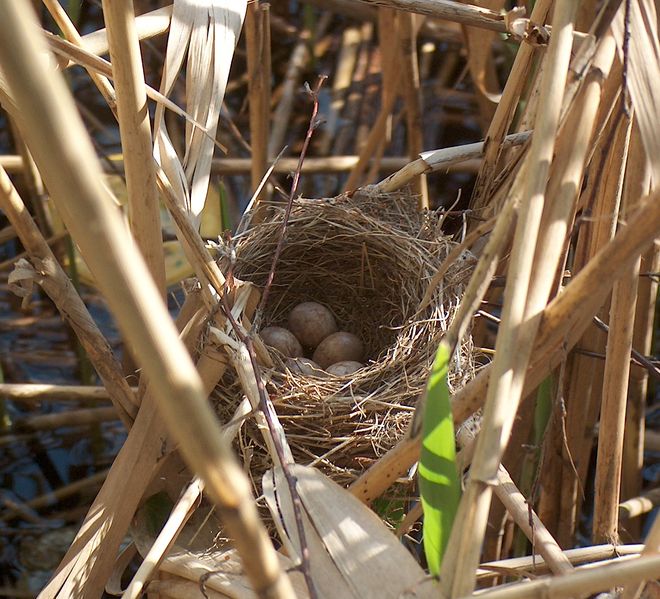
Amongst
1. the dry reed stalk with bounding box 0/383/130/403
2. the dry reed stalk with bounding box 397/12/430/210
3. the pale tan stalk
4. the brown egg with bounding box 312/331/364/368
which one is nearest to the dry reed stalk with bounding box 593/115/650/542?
the pale tan stalk

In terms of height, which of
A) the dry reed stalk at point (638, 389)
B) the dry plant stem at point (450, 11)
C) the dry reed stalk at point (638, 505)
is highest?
the dry plant stem at point (450, 11)

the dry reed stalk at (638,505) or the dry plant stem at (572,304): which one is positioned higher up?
the dry plant stem at (572,304)

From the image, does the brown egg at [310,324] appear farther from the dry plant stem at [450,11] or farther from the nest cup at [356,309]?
the dry plant stem at [450,11]

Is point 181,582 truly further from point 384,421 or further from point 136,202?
point 136,202

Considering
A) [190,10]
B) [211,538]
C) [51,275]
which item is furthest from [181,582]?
[190,10]

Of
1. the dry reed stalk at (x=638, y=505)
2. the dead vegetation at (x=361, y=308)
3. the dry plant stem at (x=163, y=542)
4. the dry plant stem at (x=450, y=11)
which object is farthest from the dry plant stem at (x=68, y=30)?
the dry reed stalk at (x=638, y=505)

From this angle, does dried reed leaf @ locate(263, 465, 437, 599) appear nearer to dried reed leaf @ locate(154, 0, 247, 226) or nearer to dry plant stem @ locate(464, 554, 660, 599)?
dry plant stem @ locate(464, 554, 660, 599)

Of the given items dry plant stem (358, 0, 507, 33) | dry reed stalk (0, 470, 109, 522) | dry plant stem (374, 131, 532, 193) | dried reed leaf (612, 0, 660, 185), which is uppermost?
dry plant stem (358, 0, 507, 33)
